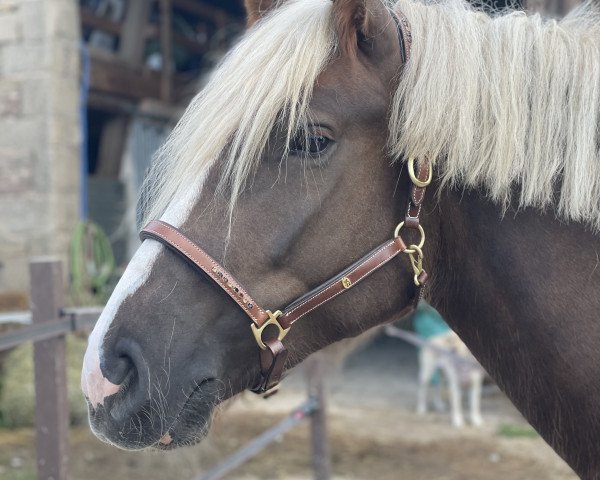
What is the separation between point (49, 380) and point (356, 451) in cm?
311

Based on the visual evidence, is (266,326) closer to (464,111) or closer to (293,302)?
(293,302)

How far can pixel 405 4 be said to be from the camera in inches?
55.1

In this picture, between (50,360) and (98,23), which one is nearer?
(50,360)

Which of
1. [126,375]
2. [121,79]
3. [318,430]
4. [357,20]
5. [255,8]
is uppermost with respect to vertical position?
[121,79]

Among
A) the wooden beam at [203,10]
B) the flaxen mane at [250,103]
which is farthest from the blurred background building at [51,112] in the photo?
the flaxen mane at [250,103]

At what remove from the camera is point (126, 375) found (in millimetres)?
1219

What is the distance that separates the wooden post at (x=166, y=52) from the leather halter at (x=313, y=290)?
583 centimetres

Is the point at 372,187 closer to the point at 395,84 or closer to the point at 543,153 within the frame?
the point at 395,84

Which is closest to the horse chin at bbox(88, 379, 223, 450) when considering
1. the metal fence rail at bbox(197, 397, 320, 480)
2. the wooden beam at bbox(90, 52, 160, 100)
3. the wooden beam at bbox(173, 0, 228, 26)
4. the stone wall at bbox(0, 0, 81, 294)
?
the metal fence rail at bbox(197, 397, 320, 480)

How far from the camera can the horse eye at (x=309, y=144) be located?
1.28 m

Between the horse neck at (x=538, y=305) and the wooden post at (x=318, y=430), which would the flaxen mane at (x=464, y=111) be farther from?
the wooden post at (x=318, y=430)

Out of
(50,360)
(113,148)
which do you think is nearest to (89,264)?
(113,148)

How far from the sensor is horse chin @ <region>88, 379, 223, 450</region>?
4.03ft

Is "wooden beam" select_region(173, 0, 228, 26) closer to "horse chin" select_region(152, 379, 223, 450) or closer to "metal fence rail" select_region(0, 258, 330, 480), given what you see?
"metal fence rail" select_region(0, 258, 330, 480)
